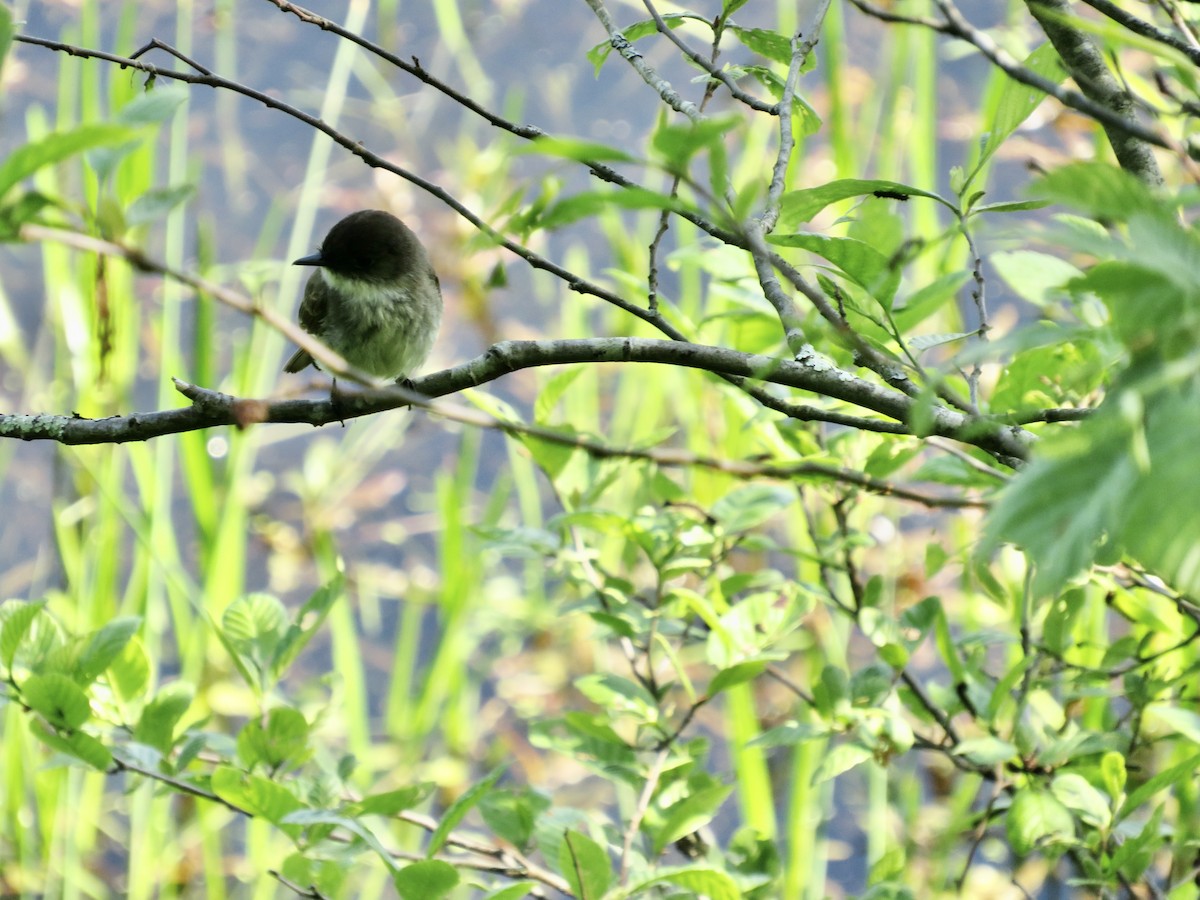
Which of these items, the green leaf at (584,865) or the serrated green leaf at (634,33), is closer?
the green leaf at (584,865)

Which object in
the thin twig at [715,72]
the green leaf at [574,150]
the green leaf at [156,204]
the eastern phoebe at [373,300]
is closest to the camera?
the green leaf at [574,150]

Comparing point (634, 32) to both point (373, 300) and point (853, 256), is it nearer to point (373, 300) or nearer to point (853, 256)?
point (853, 256)

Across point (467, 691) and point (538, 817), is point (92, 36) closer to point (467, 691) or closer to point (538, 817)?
point (467, 691)

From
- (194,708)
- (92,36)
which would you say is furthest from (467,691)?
(92,36)

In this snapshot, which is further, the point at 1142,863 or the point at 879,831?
the point at 879,831

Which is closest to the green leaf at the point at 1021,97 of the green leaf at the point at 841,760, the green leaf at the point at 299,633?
the green leaf at the point at 841,760

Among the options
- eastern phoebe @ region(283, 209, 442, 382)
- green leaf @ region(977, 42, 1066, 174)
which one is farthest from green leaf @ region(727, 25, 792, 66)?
eastern phoebe @ region(283, 209, 442, 382)

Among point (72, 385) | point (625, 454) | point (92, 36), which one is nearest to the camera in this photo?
point (625, 454)

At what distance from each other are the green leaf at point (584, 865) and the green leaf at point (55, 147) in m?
0.65

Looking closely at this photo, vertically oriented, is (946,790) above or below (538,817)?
below

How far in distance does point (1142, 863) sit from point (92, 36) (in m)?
2.58

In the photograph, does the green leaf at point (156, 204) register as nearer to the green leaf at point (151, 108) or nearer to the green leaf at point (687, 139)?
the green leaf at point (151, 108)

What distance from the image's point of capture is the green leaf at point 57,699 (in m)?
1.05

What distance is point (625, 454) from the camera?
0.58 meters
